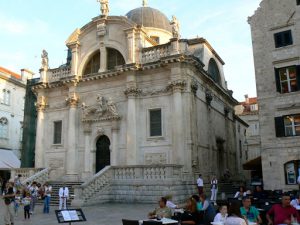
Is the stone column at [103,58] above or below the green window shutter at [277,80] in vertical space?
above

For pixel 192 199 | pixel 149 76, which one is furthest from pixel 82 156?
pixel 192 199

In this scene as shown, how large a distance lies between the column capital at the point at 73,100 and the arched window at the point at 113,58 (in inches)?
146

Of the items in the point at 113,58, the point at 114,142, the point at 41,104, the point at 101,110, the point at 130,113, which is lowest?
the point at 114,142

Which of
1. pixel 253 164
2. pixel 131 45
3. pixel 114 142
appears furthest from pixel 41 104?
pixel 253 164

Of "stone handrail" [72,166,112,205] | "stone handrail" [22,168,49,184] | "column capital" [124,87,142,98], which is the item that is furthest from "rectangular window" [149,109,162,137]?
"stone handrail" [22,168,49,184]

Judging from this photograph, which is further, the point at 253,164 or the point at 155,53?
the point at 155,53

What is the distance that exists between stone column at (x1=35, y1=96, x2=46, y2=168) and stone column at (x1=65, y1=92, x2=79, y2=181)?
285cm

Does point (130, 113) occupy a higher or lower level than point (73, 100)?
lower

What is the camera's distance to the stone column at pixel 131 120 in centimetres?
2369

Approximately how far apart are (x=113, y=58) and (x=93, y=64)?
7.38ft

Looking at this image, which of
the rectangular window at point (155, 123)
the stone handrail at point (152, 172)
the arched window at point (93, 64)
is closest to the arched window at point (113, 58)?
the arched window at point (93, 64)

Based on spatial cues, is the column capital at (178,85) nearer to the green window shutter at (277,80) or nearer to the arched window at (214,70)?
the green window shutter at (277,80)

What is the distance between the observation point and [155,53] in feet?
81.9

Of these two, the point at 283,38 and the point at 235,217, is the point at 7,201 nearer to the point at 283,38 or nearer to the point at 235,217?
the point at 235,217
